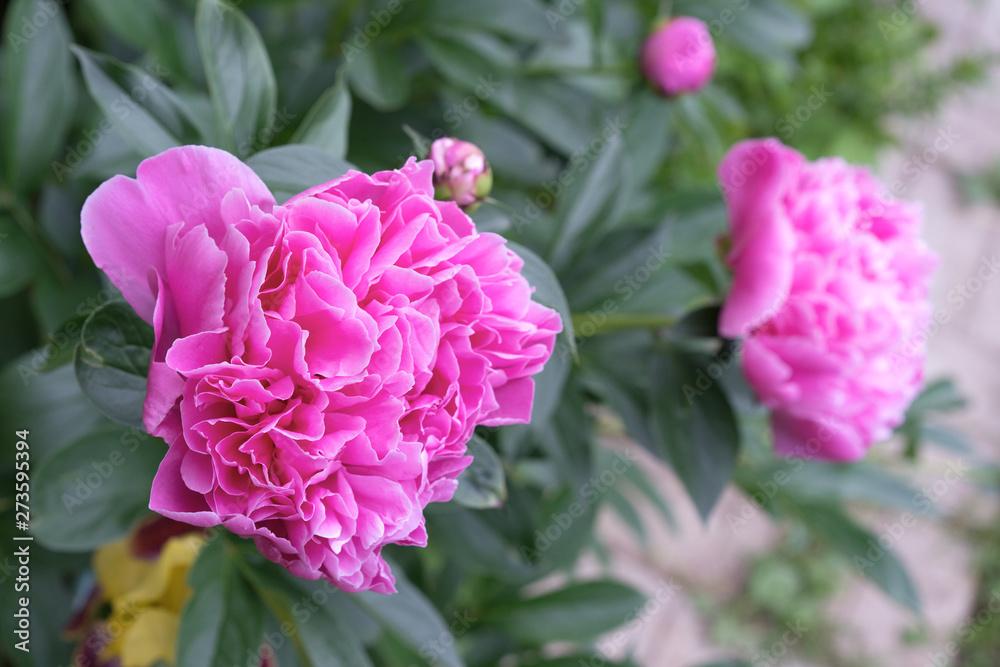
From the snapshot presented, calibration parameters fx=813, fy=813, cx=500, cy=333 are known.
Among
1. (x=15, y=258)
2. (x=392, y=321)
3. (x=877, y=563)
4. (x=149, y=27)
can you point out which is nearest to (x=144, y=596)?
(x=15, y=258)

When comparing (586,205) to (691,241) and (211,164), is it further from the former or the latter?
(211,164)

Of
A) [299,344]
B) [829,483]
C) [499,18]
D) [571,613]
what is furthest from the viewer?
[829,483]

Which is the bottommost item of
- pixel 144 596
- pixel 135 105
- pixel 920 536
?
pixel 920 536

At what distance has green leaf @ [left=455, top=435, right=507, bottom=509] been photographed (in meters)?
0.40

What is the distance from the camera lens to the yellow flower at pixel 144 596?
1.90ft

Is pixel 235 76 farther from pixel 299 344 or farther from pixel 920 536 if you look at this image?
pixel 920 536

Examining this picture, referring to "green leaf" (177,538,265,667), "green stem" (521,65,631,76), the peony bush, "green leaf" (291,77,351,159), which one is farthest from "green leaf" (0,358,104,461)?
"green stem" (521,65,631,76)

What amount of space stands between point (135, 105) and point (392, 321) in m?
0.23

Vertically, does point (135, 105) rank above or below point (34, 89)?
above

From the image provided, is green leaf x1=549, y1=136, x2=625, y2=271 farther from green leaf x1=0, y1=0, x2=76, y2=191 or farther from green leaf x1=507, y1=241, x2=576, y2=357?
green leaf x1=0, y1=0, x2=76, y2=191

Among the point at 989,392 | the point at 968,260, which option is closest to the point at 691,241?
the point at 989,392

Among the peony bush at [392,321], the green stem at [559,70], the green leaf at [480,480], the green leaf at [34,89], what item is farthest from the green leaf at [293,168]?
the green stem at [559,70]

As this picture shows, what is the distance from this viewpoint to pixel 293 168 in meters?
0.38

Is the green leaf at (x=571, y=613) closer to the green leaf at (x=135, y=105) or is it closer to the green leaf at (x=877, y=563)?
the green leaf at (x=877, y=563)
